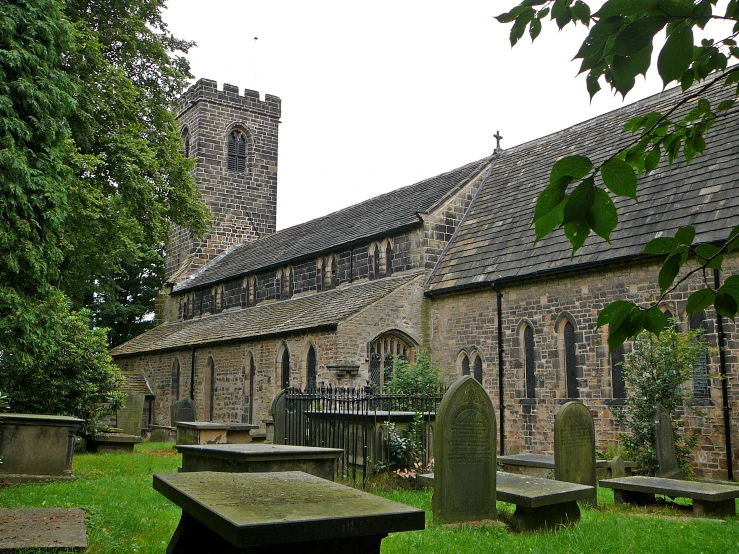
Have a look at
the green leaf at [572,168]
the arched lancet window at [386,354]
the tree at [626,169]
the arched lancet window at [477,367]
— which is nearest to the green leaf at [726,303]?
the tree at [626,169]

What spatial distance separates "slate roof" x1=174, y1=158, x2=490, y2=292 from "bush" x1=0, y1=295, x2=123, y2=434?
8575mm

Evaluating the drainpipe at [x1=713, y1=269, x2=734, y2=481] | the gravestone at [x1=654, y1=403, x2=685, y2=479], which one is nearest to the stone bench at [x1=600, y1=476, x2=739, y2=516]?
the gravestone at [x1=654, y1=403, x2=685, y2=479]

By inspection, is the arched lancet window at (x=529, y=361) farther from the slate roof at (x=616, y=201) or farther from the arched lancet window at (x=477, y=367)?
the arched lancet window at (x=477, y=367)

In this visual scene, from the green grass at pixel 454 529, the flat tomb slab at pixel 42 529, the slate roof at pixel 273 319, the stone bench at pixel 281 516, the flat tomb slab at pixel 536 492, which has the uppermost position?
the slate roof at pixel 273 319

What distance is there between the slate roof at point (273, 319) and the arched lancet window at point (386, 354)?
1.17 meters

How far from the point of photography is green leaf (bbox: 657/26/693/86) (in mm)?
2094

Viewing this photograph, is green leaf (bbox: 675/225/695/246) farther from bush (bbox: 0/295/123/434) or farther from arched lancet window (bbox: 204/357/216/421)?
arched lancet window (bbox: 204/357/216/421)

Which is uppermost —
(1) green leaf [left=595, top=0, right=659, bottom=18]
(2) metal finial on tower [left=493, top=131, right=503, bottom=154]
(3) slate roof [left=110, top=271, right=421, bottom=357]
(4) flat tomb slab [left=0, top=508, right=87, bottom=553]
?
(2) metal finial on tower [left=493, top=131, right=503, bottom=154]

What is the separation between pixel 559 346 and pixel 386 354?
16.7 ft

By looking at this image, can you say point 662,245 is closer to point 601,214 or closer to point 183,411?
point 601,214

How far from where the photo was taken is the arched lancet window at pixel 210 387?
26.2 meters

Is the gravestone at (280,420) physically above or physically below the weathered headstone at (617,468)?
above

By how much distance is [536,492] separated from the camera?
8.27 metres

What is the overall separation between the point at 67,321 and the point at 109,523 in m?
10.4
